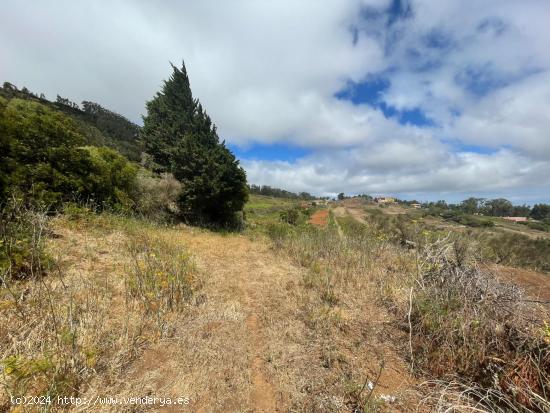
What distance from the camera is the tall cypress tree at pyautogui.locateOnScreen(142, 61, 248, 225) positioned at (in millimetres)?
11742

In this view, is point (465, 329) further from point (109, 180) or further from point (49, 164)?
point (109, 180)

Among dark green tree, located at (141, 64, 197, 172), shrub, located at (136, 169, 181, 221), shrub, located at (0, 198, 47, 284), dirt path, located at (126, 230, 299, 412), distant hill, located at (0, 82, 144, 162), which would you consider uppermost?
distant hill, located at (0, 82, 144, 162)

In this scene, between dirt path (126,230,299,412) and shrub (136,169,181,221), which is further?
shrub (136,169,181,221)

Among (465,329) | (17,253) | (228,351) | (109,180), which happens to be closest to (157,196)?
(109,180)

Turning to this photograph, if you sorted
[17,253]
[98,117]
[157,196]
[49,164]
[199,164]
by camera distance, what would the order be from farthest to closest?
1. [98,117]
2. [199,164]
3. [157,196]
4. [49,164]
5. [17,253]

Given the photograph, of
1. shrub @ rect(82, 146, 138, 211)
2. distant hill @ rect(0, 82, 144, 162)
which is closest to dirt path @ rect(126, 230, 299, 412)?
shrub @ rect(82, 146, 138, 211)

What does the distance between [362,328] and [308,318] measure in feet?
2.45

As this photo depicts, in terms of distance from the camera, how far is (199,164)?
12.0m

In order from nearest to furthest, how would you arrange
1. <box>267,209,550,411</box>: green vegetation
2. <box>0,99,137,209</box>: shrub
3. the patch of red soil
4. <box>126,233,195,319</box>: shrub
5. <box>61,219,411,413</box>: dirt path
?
<box>267,209,550,411</box>: green vegetation < <box>61,219,411,413</box>: dirt path < <box>126,233,195,319</box>: shrub < <box>0,99,137,209</box>: shrub < the patch of red soil

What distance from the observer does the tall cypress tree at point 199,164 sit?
11742mm

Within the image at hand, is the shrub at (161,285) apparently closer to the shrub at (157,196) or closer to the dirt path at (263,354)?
the dirt path at (263,354)

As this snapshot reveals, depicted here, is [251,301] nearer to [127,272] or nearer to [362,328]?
[362,328]

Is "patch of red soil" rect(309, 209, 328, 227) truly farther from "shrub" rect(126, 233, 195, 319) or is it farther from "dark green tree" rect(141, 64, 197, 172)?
"shrub" rect(126, 233, 195, 319)

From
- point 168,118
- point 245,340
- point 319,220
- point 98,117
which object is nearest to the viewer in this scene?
point 245,340
